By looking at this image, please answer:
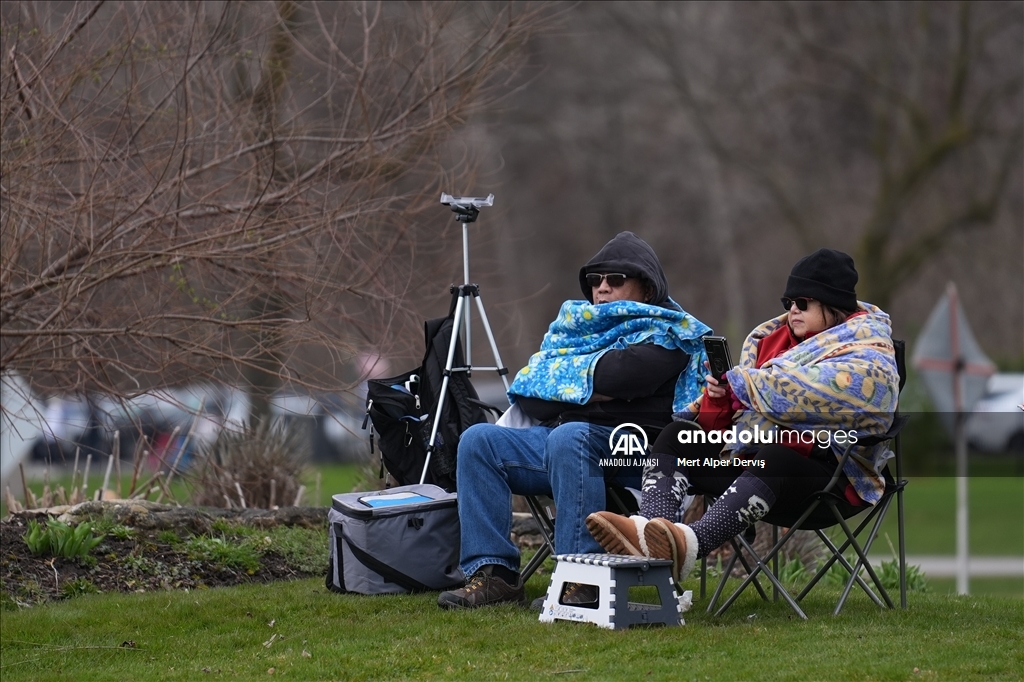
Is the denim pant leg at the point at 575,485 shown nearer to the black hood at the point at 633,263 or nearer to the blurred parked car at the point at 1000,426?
the black hood at the point at 633,263

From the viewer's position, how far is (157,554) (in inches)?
255

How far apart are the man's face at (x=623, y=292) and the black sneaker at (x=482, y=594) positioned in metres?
1.19

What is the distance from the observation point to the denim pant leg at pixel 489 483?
215 inches

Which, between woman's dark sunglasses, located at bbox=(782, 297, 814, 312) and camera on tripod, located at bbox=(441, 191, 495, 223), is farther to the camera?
camera on tripod, located at bbox=(441, 191, 495, 223)

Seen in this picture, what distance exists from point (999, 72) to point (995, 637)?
1600 cm

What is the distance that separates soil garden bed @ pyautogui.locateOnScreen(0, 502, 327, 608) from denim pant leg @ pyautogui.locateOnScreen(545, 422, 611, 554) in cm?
177

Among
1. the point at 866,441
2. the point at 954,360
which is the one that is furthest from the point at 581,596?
the point at 954,360

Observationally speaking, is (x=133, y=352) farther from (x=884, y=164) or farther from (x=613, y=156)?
(x=613, y=156)

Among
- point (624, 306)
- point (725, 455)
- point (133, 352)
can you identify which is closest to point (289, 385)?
point (133, 352)

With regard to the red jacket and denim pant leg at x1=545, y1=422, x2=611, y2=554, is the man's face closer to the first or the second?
the red jacket

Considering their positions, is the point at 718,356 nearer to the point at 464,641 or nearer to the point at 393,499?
the point at 464,641

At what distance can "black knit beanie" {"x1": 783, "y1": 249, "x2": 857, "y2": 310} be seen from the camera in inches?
205

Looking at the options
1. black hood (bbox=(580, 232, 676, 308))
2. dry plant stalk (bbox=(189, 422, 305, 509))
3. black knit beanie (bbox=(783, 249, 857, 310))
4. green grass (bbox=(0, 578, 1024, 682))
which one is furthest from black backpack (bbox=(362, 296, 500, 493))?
dry plant stalk (bbox=(189, 422, 305, 509))

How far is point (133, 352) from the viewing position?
666 cm
